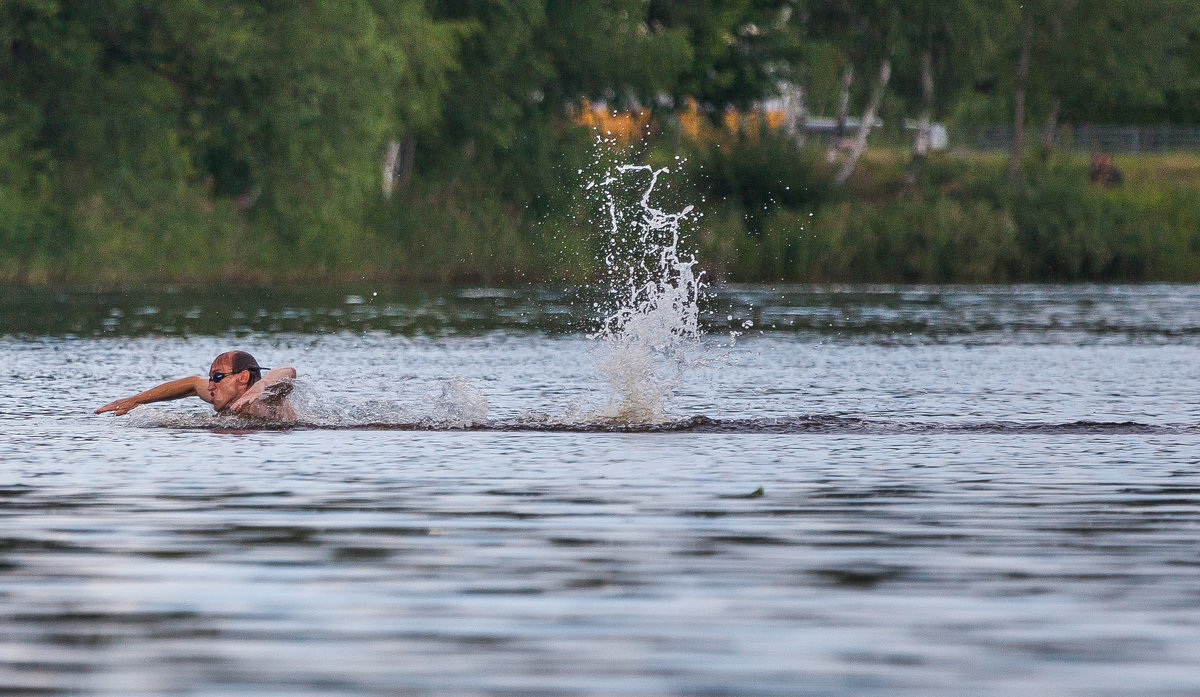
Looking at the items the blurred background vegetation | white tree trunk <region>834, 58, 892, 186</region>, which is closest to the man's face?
the blurred background vegetation

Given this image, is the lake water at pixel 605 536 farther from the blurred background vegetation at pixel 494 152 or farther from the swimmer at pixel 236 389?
the blurred background vegetation at pixel 494 152

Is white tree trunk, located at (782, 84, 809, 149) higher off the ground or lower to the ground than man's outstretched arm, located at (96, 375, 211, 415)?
higher

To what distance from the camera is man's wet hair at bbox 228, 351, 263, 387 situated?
18.7 m

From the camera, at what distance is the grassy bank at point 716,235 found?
51.1 meters

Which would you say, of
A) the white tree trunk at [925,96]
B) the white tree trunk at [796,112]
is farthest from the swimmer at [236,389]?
the white tree trunk at [796,112]

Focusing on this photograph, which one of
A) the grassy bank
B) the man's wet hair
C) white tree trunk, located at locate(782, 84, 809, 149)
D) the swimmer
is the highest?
white tree trunk, located at locate(782, 84, 809, 149)

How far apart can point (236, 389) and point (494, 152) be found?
151ft

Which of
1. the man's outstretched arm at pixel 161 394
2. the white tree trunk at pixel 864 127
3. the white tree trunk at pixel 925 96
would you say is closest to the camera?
the man's outstretched arm at pixel 161 394

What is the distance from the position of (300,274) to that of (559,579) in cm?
4392

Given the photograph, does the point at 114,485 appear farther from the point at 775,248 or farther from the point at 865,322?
the point at 775,248

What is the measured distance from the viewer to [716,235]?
5497cm

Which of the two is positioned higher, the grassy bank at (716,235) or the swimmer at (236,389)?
the swimmer at (236,389)

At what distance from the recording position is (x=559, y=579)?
33.8ft

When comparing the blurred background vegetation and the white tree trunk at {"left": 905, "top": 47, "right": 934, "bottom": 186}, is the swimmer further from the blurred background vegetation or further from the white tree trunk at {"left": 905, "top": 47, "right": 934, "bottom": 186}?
the white tree trunk at {"left": 905, "top": 47, "right": 934, "bottom": 186}
